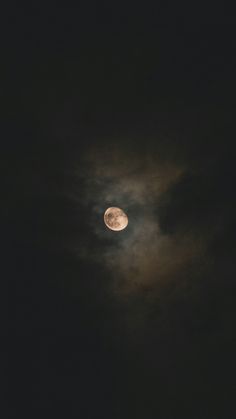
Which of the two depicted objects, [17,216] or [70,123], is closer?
[70,123]

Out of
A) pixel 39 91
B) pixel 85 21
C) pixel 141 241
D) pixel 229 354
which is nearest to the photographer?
pixel 85 21

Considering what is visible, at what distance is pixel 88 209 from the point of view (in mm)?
7129

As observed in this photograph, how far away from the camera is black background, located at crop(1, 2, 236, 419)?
19.0 ft

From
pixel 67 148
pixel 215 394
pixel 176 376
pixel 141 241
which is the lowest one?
pixel 215 394

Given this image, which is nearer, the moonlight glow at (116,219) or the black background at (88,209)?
the black background at (88,209)

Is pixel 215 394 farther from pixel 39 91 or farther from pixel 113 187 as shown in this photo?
pixel 39 91

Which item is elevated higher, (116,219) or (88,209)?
(88,209)

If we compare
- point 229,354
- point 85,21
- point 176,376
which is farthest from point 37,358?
point 85,21

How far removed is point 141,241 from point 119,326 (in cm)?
226

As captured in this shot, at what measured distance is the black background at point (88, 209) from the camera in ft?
19.0

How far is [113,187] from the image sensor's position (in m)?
6.90

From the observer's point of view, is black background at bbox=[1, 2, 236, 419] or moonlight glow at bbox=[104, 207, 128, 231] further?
moonlight glow at bbox=[104, 207, 128, 231]

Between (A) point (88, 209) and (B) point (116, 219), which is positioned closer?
(B) point (116, 219)

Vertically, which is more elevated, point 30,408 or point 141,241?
point 141,241
